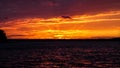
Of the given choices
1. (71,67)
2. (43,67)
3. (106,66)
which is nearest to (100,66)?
(106,66)

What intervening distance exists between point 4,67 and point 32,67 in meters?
5.72

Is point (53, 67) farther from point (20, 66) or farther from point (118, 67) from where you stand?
point (118, 67)

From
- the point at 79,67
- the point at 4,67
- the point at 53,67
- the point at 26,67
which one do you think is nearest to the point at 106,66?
the point at 79,67

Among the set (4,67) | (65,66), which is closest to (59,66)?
(65,66)

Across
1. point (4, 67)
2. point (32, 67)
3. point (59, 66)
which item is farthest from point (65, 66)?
point (4, 67)

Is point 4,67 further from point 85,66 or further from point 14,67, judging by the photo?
point 85,66

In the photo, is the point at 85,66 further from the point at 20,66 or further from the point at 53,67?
the point at 20,66

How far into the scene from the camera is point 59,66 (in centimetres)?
7181

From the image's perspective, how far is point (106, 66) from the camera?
71250mm

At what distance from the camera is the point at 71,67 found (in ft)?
229

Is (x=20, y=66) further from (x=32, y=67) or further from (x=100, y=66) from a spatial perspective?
(x=100, y=66)

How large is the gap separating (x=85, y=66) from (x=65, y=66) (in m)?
4.15

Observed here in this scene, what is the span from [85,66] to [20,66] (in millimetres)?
13592

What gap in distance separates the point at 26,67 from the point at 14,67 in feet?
8.25
